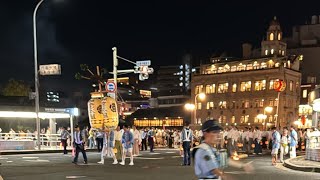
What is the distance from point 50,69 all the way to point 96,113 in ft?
16.7

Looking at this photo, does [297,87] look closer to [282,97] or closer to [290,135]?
[282,97]

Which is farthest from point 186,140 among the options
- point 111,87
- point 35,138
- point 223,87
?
point 223,87

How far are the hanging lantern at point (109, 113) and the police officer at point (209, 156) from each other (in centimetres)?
2110

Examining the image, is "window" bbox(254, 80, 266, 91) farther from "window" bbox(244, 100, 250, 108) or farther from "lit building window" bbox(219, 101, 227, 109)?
"lit building window" bbox(219, 101, 227, 109)

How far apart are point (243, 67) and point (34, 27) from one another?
69135 mm

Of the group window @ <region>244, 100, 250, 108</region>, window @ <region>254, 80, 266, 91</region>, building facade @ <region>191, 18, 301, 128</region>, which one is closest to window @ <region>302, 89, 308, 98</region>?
building facade @ <region>191, 18, 301, 128</region>

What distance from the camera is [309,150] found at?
22.0 metres

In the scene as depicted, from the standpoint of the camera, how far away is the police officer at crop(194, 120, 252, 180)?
5062 millimetres

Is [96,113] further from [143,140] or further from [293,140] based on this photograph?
[293,140]

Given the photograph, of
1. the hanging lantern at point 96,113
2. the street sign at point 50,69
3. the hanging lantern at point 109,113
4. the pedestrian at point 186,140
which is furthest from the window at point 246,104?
the pedestrian at point 186,140

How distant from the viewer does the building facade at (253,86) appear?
86.6m

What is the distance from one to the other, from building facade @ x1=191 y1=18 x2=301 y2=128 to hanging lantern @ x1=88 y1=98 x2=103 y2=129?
57.8m

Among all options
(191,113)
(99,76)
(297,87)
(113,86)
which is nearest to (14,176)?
(113,86)

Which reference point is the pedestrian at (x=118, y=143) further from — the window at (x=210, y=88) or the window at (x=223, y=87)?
the window at (x=210, y=88)
